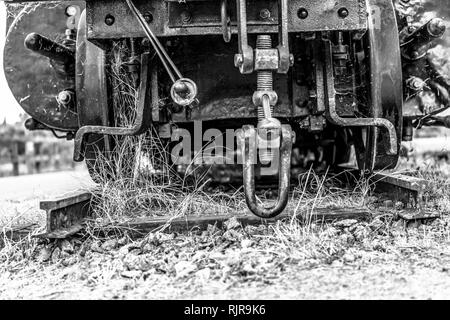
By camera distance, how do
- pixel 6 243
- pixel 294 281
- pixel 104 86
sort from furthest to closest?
pixel 104 86, pixel 6 243, pixel 294 281

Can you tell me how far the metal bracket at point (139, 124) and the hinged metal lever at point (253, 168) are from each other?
666 millimetres

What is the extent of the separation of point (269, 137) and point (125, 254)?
0.82 metres

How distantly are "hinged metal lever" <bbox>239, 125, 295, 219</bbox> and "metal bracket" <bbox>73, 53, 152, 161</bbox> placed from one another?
67 cm

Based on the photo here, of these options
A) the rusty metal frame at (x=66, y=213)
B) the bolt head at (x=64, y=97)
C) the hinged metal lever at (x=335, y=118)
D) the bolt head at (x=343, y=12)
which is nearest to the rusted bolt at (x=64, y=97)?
the bolt head at (x=64, y=97)

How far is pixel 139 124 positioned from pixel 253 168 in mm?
727

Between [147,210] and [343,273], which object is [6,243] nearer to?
[147,210]

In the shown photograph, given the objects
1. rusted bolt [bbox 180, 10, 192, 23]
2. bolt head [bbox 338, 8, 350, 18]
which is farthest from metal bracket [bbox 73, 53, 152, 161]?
bolt head [bbox 338, 8, 350, 18]

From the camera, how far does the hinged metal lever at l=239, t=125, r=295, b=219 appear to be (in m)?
2.19

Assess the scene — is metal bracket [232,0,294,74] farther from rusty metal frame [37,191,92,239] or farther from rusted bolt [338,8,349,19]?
rusty metal frame [37,191,92,239]

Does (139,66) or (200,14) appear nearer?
(200,14)

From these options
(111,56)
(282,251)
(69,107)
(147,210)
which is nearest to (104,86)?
(111,56)

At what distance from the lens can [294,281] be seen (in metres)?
1.92

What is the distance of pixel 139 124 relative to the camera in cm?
268

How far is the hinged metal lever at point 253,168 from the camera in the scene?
219 cm
